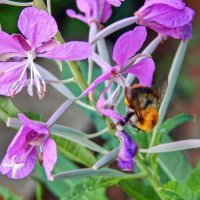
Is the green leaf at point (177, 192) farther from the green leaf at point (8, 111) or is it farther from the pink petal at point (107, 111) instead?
the green leaf at point (8, 111)

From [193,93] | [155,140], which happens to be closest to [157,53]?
[193,93]

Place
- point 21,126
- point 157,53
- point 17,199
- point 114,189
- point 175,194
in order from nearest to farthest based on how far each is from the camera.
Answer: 1. point 21,126
2. point 175,194
3. point 17,199
4. point 114,189
5. point 157,53

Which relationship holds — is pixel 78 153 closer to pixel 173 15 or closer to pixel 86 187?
pixel 86 187

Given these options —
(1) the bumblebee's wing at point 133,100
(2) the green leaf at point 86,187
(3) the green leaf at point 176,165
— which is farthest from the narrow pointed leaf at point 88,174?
(3) the green leaf at point 176,165

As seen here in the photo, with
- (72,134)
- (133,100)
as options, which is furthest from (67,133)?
(133,100)

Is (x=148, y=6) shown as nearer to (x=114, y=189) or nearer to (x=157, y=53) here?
(x=114, y=189)

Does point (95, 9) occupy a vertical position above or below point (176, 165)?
above
